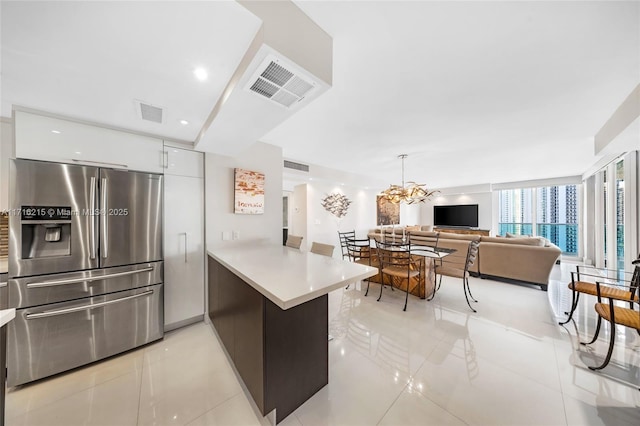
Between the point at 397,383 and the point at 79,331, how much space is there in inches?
109

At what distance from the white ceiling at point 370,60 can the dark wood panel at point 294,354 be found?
5.51 ft

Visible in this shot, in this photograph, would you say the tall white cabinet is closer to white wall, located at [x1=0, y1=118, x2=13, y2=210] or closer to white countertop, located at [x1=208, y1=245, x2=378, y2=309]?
white countertop, located at [x1=208, y1=245, x2=378, y2=309]

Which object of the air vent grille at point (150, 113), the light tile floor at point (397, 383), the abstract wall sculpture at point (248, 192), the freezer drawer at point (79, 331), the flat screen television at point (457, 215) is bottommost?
the light tile floor at point (397, 383)

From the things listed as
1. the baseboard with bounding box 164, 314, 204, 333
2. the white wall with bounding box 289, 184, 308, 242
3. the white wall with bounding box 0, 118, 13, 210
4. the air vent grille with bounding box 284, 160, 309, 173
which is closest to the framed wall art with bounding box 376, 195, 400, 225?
the white wall with bounding box 289, 184, 308, 242


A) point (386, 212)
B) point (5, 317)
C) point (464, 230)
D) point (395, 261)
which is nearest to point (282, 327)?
point (5, 317)

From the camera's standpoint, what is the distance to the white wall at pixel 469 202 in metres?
8.02

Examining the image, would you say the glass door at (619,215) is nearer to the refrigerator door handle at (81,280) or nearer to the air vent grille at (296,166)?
the air vent grille at (296,166)

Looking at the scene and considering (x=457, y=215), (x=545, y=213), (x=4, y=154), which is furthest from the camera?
(x=457, y=215)

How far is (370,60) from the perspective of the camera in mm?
1630

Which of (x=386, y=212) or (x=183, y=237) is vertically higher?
(x=386, y=212)

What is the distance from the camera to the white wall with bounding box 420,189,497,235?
8016 millimetres

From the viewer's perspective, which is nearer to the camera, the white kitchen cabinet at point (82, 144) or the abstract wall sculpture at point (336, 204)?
the white kitchen cabinet at point (82, 144)

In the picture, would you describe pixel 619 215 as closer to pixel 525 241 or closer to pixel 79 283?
pixel 525 241

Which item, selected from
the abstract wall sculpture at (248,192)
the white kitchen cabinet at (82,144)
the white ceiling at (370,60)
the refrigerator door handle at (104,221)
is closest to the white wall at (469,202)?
the white ceiling at (370,60)
